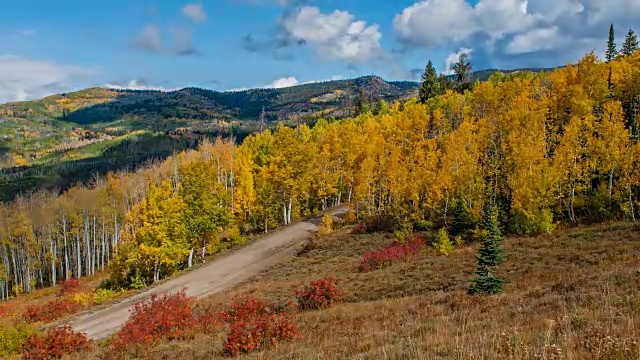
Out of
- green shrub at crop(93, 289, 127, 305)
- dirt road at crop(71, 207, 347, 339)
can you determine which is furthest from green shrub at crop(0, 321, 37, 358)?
green shrub at crop(93, 289, 127, 305)

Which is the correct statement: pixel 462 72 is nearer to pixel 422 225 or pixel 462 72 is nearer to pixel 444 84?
pixel 444 84

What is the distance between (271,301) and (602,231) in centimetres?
2510

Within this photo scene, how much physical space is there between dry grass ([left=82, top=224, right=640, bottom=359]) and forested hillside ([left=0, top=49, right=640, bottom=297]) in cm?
665

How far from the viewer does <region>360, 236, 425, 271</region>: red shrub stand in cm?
3244

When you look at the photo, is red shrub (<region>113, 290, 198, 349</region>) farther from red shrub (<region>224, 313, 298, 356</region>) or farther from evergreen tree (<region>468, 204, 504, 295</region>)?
evergreen tree (<region>468, 204, 504, 295</region>)

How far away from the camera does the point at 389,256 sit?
33.5 m

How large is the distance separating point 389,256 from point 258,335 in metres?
22.5

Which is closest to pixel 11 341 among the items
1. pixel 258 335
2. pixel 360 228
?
pixel 258 335

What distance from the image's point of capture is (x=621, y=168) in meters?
34.2

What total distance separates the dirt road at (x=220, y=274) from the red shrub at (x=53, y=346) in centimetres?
797

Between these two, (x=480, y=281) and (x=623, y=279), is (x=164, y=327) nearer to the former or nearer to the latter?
(x=480, y=281)

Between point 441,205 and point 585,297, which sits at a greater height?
point 585,297

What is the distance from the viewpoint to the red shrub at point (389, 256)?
3244 cm

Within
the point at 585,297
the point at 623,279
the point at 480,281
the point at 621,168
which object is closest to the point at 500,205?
the point at 621,168
